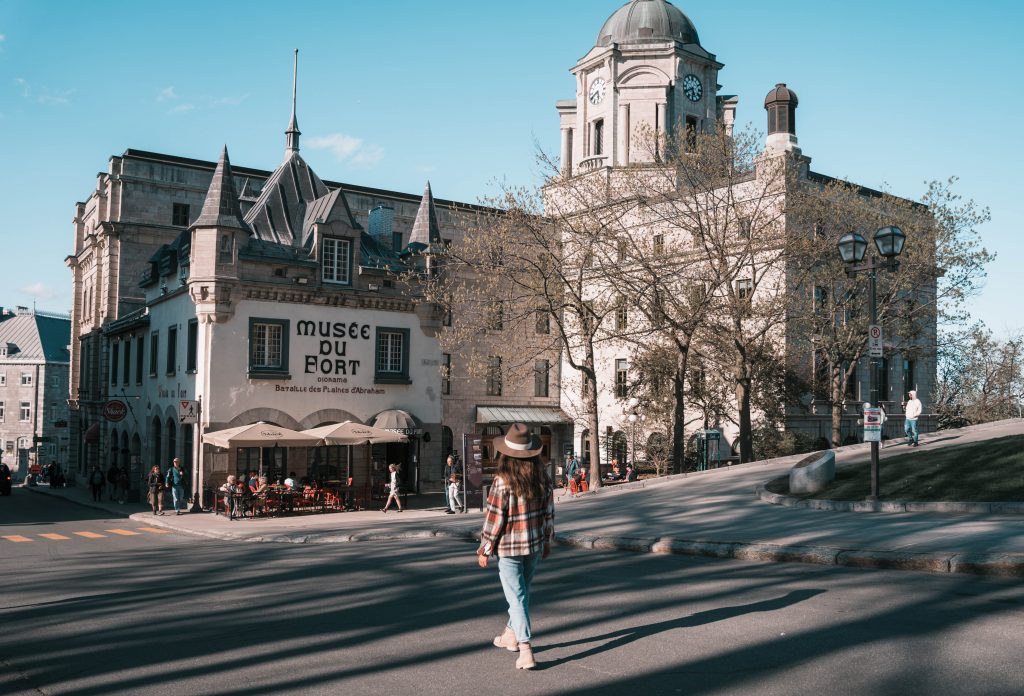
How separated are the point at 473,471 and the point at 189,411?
401 inches

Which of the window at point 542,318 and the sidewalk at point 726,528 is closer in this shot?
the sidewalk at point 726,528

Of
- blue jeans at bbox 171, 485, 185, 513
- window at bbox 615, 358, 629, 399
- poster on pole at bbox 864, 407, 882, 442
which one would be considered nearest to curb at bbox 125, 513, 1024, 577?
poster on pole at bbox 864, 407, 882, 442

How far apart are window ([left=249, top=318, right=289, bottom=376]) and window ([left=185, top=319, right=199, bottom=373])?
1.95 metres

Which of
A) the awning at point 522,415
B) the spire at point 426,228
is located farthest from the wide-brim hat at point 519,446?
Result: the awning at point 522,415

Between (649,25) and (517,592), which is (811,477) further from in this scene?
(649,25)

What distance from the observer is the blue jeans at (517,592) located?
22.0ft

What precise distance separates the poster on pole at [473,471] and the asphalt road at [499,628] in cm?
1192

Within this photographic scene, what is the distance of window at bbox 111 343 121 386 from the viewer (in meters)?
41.8

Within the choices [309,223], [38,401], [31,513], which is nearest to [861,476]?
[309,223]

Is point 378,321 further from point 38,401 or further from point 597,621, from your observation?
point 38,401

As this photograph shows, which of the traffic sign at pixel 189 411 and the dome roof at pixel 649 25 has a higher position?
the dome roof at pixel 649 25

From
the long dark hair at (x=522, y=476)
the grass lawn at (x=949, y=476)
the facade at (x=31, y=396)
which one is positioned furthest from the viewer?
the facade at (x=31, y=396)

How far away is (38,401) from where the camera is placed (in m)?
82.4

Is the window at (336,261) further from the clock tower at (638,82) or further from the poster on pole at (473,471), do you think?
the clock tower at (638,82)
